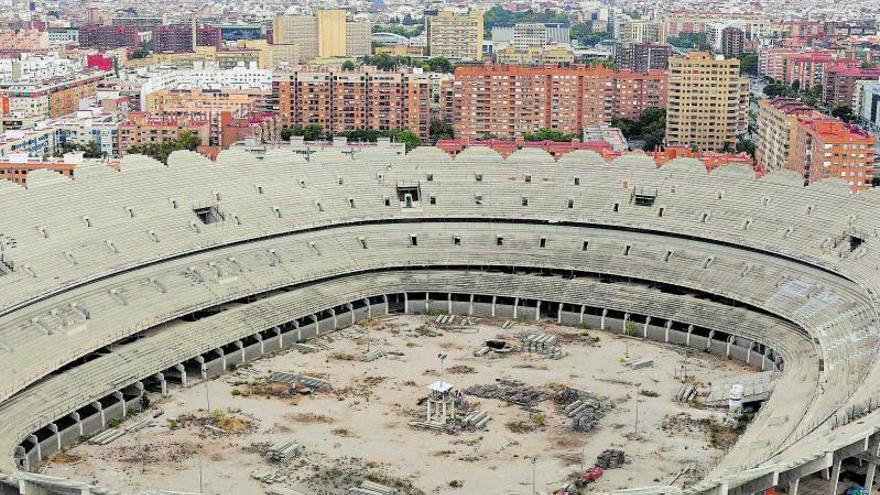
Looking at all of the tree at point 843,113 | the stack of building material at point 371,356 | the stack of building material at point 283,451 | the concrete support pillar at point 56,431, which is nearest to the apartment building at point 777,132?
the tree at point 843,113

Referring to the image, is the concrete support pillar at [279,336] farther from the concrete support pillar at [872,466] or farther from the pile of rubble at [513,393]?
the concrete support pillar at [872,466]

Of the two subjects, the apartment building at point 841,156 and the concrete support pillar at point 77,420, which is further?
the apartment building at point 841,156

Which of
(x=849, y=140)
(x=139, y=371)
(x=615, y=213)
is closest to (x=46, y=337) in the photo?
(x=139, y=371)

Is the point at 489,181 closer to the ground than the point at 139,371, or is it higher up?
higher up

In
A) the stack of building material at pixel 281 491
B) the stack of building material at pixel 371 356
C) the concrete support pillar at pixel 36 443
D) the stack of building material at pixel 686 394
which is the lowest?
the stack of building material at pixel 281 491

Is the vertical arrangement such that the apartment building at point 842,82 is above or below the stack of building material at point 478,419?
above

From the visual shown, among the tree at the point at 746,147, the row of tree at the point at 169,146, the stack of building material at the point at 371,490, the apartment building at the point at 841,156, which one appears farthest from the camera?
the tree at the point at 746,147

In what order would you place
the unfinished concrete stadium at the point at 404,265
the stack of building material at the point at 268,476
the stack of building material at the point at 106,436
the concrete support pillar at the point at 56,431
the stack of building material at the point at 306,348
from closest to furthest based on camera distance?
the stack of building material at the point at 268,476 → the concrete support pillar at the point at 56,431 → the stack of building material at the point at 106,436 → the unfinished concrete stadium at the point at 404,265 → the stack of building material at the point at 306,348

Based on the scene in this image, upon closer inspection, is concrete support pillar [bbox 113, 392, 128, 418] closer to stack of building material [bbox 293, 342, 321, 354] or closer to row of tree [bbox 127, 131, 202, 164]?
stack of building material [bbox 293, 342, 321, 354]

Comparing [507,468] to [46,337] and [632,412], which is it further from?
[46,337]
